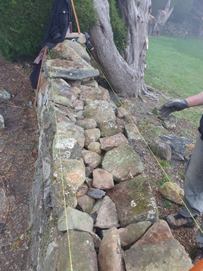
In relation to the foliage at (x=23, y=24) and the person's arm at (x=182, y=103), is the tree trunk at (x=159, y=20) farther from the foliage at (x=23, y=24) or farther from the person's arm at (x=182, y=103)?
the person's arm at (x=182, y=103)

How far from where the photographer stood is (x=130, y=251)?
1.43m

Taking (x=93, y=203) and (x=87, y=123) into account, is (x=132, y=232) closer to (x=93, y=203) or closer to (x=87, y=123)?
(x=93, y=203)

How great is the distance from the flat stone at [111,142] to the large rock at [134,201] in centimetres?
53

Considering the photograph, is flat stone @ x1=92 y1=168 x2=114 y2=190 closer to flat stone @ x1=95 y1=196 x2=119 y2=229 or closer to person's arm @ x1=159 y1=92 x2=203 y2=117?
flat stone @ x1=95 y1=196 x2=119 y2=229

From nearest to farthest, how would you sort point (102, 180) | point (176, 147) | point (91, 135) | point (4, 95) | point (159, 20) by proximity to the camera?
point (102, 180)
point (91, 135)
point (176, 147)
point (4, 95)
point (159, 20)

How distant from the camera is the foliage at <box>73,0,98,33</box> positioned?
4570 mm

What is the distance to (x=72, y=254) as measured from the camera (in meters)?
1.42

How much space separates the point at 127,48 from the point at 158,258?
5.42 metres

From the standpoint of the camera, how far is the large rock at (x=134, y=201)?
178 cm

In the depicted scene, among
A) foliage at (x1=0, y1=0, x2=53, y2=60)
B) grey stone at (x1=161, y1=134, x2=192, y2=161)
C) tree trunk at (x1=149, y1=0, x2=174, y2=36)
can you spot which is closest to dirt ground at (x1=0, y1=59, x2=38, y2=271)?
foliage at (x1=0, y1=0, x2=53, y2=60)

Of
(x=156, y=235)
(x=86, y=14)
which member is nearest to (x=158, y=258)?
(x=156, y=235)

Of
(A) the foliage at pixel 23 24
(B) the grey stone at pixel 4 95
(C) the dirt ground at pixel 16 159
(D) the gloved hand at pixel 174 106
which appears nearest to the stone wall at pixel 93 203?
(C) the dirt ground at pixel 16 159

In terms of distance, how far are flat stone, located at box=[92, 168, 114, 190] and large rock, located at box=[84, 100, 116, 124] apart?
3.06 ft

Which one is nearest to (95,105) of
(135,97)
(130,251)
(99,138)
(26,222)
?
(99,138)
